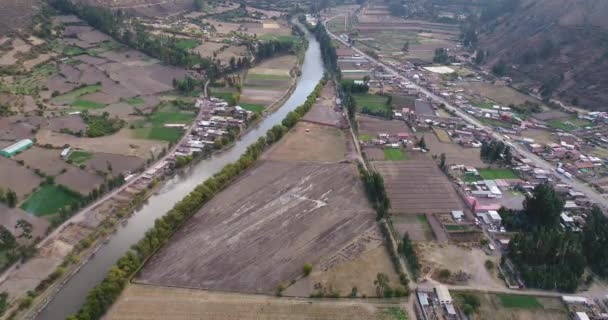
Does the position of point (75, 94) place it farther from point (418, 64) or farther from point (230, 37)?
point (418, 64)

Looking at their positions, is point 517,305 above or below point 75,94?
below

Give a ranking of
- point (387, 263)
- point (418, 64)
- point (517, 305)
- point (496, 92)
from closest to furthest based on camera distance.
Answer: point (517, 305) → point (387, 263) → point (496, 92) → point (418, 64)

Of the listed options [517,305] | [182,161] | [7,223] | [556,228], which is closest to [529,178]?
[556,228]

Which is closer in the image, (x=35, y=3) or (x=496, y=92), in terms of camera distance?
(x=496, y=92)

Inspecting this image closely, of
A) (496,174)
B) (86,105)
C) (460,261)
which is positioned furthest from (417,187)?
(86,105)

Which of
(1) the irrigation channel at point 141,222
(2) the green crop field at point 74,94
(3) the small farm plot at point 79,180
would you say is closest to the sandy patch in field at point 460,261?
(1) the irrigation channel at point 141,222

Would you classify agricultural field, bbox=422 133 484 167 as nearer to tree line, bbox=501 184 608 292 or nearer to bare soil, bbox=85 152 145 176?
tree line, bbox=501 184 608 292
